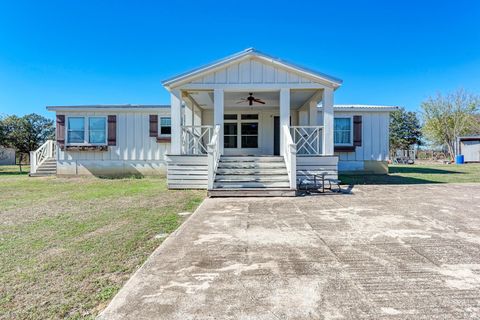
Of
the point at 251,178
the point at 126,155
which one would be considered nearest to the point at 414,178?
the point at 251,178

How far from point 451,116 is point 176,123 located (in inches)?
1165

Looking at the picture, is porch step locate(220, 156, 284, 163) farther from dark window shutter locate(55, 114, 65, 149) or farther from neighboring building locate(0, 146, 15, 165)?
neighboring building locate(0, 146, 15, 165)

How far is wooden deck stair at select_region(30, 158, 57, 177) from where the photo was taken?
12363 mm

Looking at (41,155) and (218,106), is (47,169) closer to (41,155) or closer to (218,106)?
(41,155)

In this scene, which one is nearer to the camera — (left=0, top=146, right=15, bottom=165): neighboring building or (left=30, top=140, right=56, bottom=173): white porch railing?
(left=30, top=140, right=56, bottom=173): white porch railing

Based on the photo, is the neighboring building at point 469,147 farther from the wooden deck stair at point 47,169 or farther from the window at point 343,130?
the wooden deck stair at point 47,169

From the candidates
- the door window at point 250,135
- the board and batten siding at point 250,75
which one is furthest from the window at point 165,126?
the board and batten siding at point 250,75

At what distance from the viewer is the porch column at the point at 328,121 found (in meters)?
8.34

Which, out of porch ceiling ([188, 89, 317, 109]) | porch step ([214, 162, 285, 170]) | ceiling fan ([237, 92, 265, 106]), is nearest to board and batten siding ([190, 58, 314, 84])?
porch ceiling ([188, 89, 317, 109])

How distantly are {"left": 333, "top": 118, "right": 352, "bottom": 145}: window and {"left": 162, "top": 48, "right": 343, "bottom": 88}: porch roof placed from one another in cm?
392

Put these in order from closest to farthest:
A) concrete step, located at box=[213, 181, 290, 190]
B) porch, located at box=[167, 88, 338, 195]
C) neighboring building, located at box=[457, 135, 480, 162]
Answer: concrete step, located at box=[213, 181, 290, 190]
porch, located at box=[167, 88, 338, 195]
neighboring building, located at box=[457, 135, 480, 162]

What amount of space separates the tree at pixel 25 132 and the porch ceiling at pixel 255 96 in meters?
24.8

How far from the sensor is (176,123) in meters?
8.43

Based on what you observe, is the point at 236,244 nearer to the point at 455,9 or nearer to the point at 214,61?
the point at 214,61
